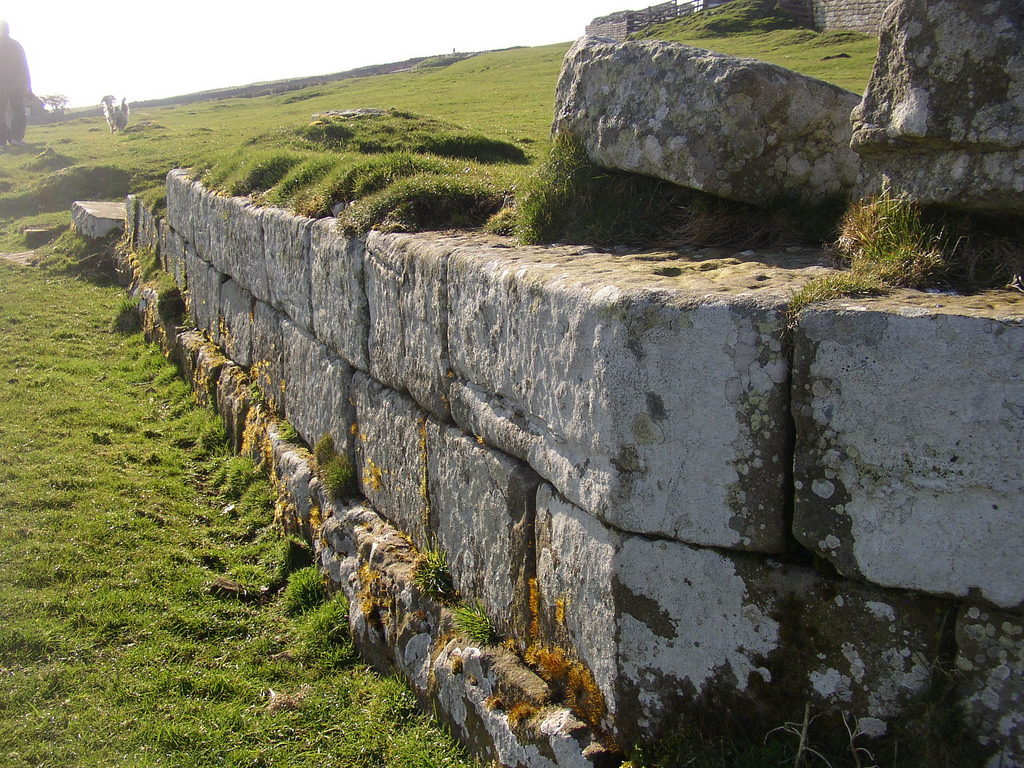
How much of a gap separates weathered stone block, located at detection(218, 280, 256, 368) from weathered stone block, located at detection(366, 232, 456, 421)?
2.98 m

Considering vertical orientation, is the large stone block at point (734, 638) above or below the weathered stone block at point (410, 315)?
below

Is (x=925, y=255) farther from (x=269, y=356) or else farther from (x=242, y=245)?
(x=242, y=245)

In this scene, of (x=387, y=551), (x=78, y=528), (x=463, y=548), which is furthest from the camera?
(x=78, y=528)

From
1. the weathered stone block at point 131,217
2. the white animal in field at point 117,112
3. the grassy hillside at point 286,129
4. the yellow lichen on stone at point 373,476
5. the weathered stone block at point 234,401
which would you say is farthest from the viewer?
the white animal in field at point 117,112

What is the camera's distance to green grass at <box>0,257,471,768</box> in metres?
3.74

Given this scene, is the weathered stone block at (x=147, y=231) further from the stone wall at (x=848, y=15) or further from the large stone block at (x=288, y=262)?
the stone wall at (x=848, y=15)

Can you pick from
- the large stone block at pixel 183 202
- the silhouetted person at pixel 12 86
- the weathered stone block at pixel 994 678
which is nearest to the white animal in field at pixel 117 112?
the silhouetted person at pixel 12 86

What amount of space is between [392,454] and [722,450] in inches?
95.3

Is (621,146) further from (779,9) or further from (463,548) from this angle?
(779,9)

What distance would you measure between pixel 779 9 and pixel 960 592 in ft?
115

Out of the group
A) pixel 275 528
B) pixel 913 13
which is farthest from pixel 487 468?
pixel 275 528

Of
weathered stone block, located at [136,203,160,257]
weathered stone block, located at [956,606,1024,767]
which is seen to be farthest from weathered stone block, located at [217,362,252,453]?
weathered stone block, located at [956,606,1024,767]

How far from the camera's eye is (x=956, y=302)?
221 centimetres

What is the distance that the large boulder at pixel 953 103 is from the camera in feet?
7.86
